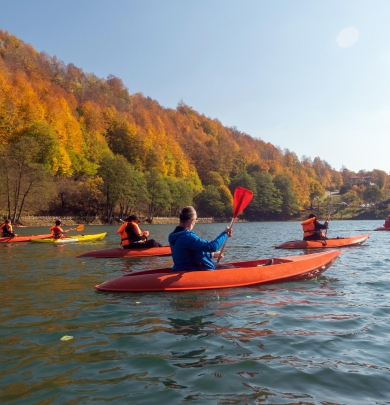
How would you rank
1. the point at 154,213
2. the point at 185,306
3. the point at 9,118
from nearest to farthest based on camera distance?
the point at 185,306 → the point at 9,118 → the point at 154,213

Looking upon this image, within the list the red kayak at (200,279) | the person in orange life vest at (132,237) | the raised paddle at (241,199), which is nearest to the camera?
the red kayak at (200,279)

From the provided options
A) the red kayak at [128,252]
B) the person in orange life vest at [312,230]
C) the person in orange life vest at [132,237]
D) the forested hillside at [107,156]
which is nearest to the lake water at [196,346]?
the red kayak at [128,252]

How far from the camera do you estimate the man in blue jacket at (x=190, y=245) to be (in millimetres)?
6867

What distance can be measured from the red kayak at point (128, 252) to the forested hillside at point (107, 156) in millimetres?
29544

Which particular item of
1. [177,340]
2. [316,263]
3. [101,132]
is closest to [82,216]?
[101,132]

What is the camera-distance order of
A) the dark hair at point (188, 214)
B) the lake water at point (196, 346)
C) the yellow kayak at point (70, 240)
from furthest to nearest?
the yellow kayak at point (70, 240) < the dark hair at point (188, 214) < the lake water at point (196, 346)

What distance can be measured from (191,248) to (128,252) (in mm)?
7211

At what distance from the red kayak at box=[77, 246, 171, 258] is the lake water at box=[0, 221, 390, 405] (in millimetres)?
5553

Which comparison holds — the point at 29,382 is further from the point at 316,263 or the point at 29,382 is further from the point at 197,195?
the point at 197,195

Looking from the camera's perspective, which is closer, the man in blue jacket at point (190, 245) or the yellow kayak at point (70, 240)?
the man in blue jacket at point (190, 245)

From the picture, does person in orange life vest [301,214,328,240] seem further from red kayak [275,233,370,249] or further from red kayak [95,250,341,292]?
red kayak [95,250,341,292]

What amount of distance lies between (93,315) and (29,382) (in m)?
2.31

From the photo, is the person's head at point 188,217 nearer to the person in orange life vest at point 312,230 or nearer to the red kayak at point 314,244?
the red kayak at point 314,244

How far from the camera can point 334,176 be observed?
15312cm
